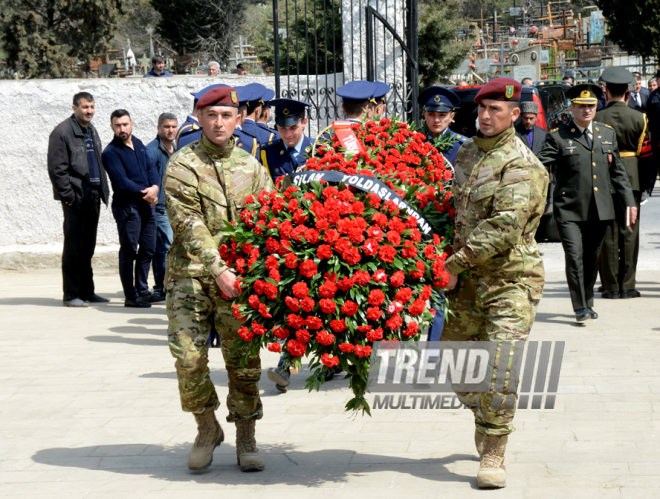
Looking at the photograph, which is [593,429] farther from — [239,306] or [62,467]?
[62,467]

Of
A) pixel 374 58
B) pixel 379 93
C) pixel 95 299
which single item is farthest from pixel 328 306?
pixel 374 58

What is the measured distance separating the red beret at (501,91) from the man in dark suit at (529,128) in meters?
5.03

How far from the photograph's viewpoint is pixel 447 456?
452cm

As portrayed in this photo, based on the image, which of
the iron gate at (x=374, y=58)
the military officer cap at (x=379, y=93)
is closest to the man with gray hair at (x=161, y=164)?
the iron gate at (x=374, y=58)

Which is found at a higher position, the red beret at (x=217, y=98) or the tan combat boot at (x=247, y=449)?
the red beret at (x=217, y=98)

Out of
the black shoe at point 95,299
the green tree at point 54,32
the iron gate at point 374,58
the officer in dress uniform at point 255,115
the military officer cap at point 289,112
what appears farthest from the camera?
the green tree at point 54,32

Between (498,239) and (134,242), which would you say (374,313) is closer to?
(498,239)

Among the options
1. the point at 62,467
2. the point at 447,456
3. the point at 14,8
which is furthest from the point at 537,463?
the point at 14,8

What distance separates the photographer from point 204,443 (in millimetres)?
4402

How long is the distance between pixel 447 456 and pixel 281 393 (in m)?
1.76

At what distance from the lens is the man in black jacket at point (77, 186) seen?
9180 millimetres

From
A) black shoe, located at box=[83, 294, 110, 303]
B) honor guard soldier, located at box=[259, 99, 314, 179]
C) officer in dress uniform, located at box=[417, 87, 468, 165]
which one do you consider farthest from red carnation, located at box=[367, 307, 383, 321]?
black shoe, located at box=[83, 294, 110, 303]

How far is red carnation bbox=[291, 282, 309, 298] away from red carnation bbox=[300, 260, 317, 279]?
0.15 feet

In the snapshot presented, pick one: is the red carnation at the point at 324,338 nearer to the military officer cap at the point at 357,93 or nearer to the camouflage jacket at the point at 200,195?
the camouflage jacket at the point at 200,195
